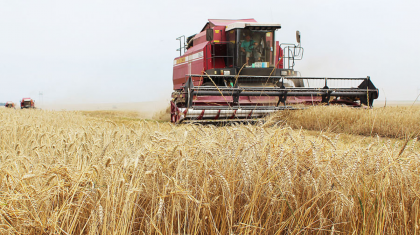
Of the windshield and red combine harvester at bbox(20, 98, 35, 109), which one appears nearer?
the windshield

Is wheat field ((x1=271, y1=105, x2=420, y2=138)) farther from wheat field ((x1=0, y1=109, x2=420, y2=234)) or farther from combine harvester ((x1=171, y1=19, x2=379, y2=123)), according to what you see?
wheat field ((x1=0, y1=109, x2=420, y2=234))

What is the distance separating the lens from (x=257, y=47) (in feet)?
35.6

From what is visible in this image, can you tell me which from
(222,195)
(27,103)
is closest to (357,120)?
(222,195)

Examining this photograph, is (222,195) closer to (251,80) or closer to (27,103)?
(251,80)

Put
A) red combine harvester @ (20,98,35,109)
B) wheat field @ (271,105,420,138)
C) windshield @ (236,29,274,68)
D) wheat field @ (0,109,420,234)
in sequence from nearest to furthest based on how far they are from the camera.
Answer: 1. wheat field @ (0,109,420,234)
2. wheat field @ (271,105,420,138)
3. windshield @ (236,29,274,68)
4. red combine harvester @ (20,98,35,109)

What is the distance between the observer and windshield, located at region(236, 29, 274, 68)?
1066 centimetres

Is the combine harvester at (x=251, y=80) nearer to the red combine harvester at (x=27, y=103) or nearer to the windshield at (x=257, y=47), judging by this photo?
the windshield at (x=257, y=47)

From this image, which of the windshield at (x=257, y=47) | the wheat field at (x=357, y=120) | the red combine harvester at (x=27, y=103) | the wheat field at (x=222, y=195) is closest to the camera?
the wheat field at (x=222, y=195)

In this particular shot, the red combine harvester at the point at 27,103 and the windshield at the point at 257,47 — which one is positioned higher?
the windshield at the point at 257,47

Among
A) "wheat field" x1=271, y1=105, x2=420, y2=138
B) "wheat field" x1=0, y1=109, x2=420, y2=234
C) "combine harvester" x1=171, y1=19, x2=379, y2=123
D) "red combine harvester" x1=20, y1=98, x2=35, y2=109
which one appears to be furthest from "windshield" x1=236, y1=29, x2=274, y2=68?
"red combine harvester" x1=20, y1=98, x2=35, y2=109

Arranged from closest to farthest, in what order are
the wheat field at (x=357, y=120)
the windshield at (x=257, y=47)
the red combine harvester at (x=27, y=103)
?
the wheat field at (x=357, y=120)
the windshield at (x=257, y=47)
the red combine harvester at (x=27, y=103)

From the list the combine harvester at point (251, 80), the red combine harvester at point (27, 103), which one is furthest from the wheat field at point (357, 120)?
the red combine harvester at point (27, 103)

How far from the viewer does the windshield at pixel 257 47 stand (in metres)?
10.7

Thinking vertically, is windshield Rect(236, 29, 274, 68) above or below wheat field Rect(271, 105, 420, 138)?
above
